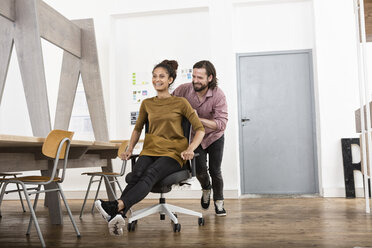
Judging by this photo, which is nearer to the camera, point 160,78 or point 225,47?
point 160,78

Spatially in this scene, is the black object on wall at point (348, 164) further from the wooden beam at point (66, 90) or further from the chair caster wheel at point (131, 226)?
the wooden beam at point (66, 90)

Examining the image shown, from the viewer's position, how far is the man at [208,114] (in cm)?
327

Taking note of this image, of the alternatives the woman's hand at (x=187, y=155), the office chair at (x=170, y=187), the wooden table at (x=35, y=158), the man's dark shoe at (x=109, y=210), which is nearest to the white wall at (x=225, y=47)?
the wooden table at (x=35, y=158)

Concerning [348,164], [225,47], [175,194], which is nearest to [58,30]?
[225,47]

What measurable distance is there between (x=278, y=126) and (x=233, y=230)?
2.88m

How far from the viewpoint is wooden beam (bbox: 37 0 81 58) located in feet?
13.9

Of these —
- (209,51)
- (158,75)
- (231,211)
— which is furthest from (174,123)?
(209,51)

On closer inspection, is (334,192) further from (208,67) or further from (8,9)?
(8,9)

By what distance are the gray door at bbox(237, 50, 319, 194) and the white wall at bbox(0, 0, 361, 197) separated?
0.16 metres

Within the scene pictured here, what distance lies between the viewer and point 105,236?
2.64m

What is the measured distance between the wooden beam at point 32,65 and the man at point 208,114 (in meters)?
1.25

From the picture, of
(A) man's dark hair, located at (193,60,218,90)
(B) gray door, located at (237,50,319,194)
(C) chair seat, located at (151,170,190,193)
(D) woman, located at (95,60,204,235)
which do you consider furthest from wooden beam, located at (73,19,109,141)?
(C) chair seat, located at (151,170,190,193)

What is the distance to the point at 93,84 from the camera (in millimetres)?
5090

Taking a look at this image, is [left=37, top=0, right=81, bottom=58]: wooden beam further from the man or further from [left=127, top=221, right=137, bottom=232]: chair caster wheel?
[left=127, top=221, right=137, bottom=232]: chair caster wheel
